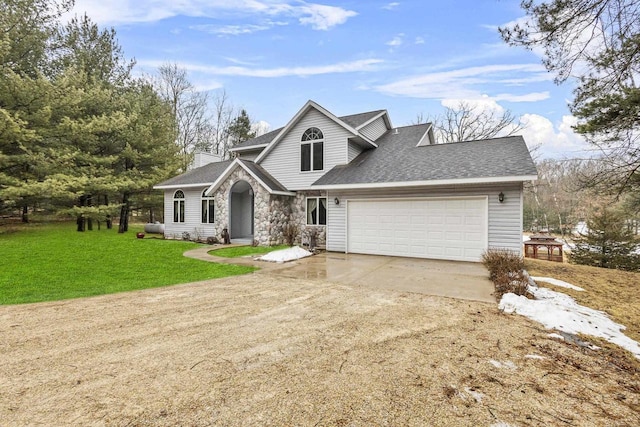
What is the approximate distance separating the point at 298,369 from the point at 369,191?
8.80 meters

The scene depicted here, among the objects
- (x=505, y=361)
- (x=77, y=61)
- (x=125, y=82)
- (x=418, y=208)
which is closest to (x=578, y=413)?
(x=505, y=361)

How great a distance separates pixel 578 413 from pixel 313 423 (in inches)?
84.8

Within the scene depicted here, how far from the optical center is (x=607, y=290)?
6.75 metres

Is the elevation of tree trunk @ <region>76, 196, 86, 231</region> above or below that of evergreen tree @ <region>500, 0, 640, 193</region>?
below

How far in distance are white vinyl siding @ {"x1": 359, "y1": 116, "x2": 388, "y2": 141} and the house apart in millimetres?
50

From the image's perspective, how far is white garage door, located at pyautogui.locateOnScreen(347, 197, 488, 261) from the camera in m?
9.66

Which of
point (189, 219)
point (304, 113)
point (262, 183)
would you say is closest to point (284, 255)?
point (262, 183)

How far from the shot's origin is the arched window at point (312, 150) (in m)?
13.4

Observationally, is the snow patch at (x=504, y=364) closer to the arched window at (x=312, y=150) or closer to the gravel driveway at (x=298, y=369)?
the gravel driveway at (x=298, y=369)

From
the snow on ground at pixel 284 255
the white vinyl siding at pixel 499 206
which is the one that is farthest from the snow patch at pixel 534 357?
the snow on ground at pixel 284 255

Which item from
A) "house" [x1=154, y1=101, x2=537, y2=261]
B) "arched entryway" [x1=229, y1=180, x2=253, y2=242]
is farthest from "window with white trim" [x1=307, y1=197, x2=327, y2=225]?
"arched entryway" [x1=229, y1=180, x2=253, y2=242]

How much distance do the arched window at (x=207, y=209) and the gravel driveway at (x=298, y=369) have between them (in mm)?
10834

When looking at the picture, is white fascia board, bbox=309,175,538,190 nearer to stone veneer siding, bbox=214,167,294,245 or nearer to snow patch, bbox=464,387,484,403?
stone veneer siding, bbox=214,167,294,245

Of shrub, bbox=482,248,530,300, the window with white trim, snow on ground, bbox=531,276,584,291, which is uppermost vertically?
the window with white trim
